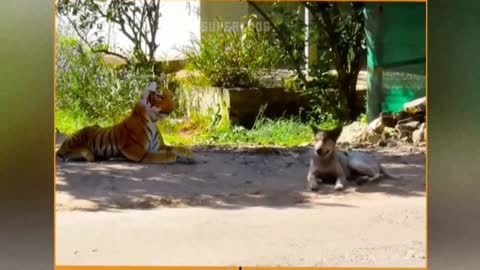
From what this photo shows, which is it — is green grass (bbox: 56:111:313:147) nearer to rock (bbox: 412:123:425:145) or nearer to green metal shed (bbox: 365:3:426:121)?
green metal shed (bbox: 365:3:426:121)

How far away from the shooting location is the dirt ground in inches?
337

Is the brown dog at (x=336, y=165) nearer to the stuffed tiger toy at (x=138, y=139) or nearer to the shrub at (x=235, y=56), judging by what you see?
the shrub at (x=235, y=56)

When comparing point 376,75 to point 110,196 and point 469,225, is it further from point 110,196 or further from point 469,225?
point 110,196

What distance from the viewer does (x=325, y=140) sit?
28.4 feet

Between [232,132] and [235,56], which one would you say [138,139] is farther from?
[235,56]

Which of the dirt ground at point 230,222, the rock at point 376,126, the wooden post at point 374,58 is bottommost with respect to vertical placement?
the dirt ground at point 230,222

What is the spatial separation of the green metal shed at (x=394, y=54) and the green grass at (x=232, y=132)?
22.1 inches

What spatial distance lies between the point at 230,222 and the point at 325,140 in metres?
0.92

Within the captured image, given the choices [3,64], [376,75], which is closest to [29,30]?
[3,64]

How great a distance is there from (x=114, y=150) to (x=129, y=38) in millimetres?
831

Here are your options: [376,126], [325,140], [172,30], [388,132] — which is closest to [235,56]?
[172,30]

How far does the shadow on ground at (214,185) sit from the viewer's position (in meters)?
8.58

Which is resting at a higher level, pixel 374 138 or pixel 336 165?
pixel 374 138

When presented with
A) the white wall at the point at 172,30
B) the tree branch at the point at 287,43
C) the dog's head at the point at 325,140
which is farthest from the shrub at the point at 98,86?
the dog's head at the point at 325,140
